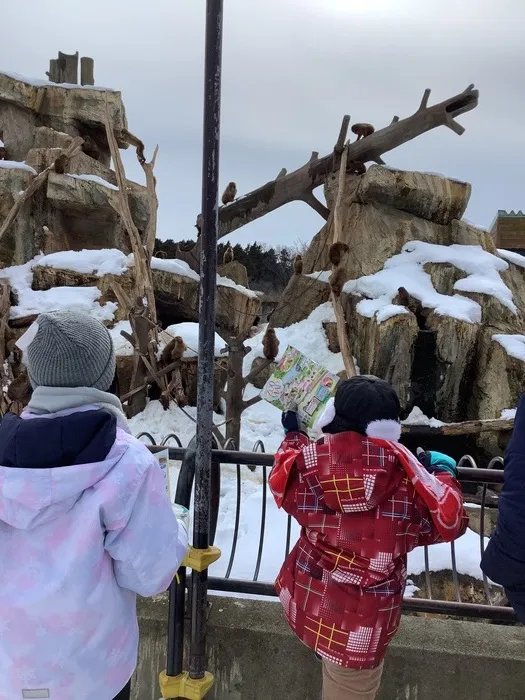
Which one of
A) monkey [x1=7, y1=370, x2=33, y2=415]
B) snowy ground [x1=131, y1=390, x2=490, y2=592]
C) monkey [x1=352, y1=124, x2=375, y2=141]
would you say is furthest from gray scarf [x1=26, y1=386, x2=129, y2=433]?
monkey [x1=352, y1=124, x2=375, y2=141]

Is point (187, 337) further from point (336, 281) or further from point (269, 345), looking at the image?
point (269, 345)

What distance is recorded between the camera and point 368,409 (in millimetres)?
1845

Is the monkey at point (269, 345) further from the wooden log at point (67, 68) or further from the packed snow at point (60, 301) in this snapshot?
the wooden log at point (67, 68)

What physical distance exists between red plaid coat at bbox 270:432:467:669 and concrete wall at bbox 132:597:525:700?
0.60 m

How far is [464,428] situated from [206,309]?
11.4m

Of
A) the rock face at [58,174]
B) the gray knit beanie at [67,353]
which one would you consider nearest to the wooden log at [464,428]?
the gray knit beanie at [67,353]

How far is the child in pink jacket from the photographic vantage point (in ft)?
4.67

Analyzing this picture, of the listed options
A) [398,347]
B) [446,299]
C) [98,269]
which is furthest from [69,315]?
[98,269]

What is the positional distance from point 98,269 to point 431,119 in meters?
10.5

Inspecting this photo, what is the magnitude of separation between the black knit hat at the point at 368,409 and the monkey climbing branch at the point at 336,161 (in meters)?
14.6

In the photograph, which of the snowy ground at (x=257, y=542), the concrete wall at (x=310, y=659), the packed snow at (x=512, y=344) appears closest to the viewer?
the concrete wall at (x=310, y=659)

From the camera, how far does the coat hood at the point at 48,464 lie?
140cm

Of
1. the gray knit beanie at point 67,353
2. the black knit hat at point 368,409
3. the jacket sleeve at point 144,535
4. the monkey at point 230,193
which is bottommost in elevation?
the jacket sleeve at point 144,535

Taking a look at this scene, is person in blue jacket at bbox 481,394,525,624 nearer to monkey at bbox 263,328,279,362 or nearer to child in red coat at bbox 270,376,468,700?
child in red coat at bbox 270,376,468,700
